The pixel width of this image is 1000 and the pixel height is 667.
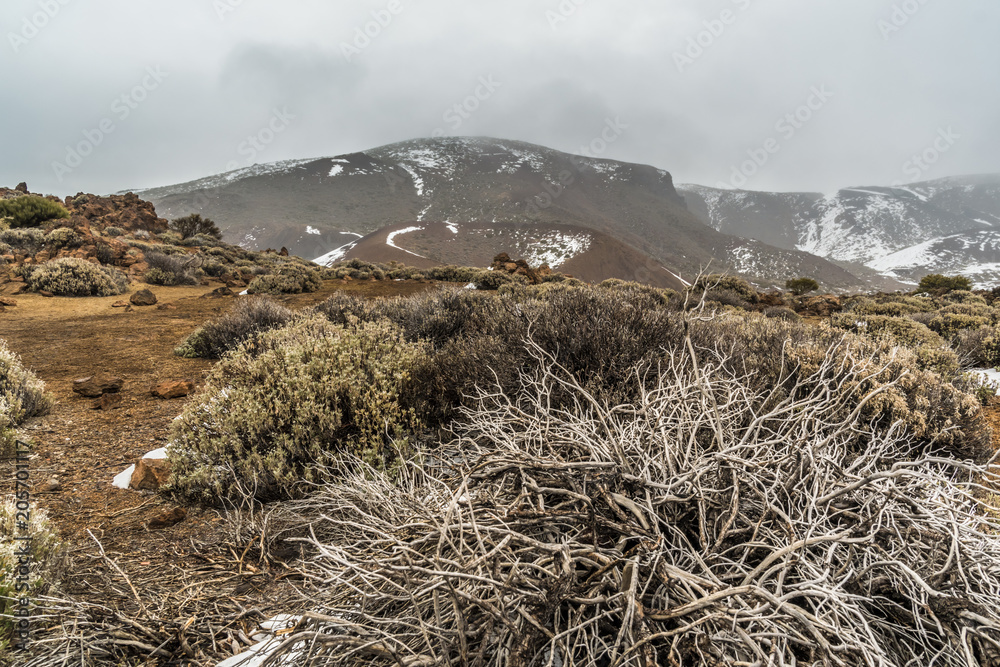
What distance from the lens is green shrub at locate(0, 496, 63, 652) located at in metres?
1.63

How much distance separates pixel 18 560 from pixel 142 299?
30.5ft

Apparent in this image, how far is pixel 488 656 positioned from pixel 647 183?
127 m

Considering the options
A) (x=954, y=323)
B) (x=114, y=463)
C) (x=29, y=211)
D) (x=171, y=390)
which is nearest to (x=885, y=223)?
(x=954, y=323)

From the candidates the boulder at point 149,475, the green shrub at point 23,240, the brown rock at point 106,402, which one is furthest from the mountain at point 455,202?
the boulder at point 149,475

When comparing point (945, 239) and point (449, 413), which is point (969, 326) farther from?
point (945, 239)

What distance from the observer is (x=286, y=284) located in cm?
1130

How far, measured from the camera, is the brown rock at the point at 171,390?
14.5ft

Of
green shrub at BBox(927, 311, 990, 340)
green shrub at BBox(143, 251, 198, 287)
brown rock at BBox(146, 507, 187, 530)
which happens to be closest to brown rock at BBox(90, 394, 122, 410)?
brown rock at BBox(146, 507, 187, 530)

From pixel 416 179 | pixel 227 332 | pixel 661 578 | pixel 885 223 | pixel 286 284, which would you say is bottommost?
pixel 227 332

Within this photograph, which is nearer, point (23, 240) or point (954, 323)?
point (954, 323)

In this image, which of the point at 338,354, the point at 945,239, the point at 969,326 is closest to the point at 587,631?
the point at 338,354

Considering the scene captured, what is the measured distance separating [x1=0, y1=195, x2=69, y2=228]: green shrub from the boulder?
66.4ft

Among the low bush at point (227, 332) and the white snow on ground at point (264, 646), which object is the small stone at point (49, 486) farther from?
the low bush at point (227, 332)

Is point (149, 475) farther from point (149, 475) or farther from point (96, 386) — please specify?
point (96, 386)
